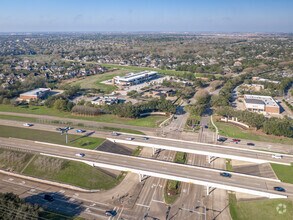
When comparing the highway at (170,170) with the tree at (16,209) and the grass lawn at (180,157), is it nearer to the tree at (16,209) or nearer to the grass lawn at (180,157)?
the grass lawn at (180,157)

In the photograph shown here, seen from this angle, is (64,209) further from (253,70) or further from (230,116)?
(253,70)

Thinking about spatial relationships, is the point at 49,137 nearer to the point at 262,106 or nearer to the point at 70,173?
the point at 70,173

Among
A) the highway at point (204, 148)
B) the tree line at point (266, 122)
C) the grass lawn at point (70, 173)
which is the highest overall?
the tree line at point (266, 122)

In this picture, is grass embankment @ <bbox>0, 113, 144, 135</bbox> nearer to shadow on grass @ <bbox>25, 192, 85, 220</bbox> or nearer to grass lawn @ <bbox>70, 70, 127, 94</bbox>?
shadow on grass @ <bbox>25, 192, 85, 220</bbox>

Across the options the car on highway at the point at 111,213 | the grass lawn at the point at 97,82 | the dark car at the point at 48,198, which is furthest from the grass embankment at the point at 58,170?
the grass lawn at the point at 97,82

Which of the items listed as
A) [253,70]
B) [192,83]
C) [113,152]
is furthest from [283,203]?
[253,70]

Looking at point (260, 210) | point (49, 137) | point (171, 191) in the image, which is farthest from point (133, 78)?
point (260, 210)

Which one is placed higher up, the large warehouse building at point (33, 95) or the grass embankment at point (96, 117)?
the large warehouse building at point (33, 95)
